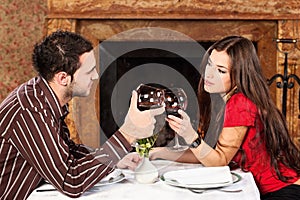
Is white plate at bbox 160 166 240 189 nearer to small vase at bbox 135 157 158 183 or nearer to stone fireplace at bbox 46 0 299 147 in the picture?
small vase at bbox 135 157 158 183

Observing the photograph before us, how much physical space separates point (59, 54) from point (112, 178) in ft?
1.37

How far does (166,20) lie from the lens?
3.41 meters

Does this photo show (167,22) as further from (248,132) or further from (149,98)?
(149,98)

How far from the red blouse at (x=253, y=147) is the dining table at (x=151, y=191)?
0.20 metres

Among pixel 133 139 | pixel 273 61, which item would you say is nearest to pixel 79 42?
pixel 133 139

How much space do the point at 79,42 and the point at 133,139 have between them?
1.19 ft

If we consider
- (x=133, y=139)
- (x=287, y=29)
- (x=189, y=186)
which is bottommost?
(x=189, y=186)

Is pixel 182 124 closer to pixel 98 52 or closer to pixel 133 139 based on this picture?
pixel 133 139

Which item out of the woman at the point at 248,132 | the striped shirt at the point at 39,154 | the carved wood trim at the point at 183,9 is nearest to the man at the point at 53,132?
the striped shirt at the point at 39,154

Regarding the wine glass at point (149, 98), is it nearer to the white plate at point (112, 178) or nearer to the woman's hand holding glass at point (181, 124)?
the woman's hand holding glass at point (181, 124)

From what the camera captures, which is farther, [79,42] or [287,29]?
[287,29]

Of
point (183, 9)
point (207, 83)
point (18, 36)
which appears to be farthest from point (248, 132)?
point (18, 36)

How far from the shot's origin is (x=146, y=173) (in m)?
1.68

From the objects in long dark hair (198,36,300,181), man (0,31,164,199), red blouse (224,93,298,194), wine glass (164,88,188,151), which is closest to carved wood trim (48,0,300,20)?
long dark hair (198,36,300,181)
